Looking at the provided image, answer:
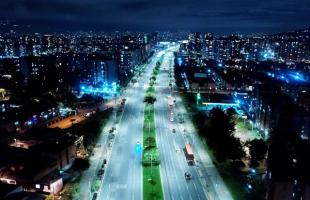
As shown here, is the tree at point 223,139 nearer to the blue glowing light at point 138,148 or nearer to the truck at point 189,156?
the truck at point 189,156

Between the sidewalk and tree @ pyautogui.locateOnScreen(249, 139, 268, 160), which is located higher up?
tree @ pyautogui.locateOnScreen(249, 139, 268, 160)

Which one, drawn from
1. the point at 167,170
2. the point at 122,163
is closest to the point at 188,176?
the point at 167,170

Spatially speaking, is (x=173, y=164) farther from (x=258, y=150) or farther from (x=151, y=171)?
(x=258, y=150)

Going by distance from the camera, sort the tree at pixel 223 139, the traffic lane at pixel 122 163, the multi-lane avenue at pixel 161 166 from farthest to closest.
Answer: the tree at pixel 223 139 < the traffic lane at pixel 122 163 < the multi-lane avenue at pixel 161 166

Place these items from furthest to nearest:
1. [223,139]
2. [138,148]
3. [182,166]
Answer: [138,148]
[223,139]
[182,166]

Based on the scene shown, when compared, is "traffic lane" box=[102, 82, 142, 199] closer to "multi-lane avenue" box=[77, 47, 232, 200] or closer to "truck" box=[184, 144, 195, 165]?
"multi-lane avenue" box=[77, 47, 232, 200]

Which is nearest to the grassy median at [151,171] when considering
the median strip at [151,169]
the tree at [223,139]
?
the median strip at [151,169]

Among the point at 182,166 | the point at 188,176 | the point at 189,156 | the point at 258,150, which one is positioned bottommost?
the point at 182,166

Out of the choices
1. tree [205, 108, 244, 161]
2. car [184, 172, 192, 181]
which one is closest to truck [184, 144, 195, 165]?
tree [205, 108, 244, 161]

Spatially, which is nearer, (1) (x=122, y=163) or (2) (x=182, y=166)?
(2) (x=182, y=166)

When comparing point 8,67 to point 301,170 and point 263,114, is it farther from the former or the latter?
point 301,170

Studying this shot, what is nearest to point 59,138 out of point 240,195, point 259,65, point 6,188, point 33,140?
point 33,140
